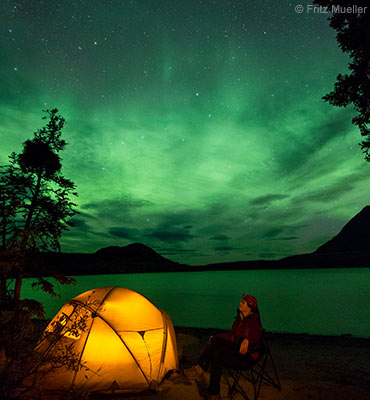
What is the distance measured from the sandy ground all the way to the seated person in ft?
1.43

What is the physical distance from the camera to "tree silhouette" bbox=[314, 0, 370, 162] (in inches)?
303

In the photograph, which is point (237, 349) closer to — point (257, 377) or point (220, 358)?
point (220, 358)

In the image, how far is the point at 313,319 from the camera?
Result: 22.9 metres

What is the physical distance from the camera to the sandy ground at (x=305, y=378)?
4.77 metres

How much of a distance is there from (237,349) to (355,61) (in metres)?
8.70

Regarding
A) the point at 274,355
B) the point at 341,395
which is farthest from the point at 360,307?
the point at 341,395


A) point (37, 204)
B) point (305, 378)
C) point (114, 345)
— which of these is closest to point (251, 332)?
point (305, 378)

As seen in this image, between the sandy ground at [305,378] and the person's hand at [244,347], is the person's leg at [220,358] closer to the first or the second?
the person's hand at [244,347]

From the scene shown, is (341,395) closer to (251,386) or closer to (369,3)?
(251,386)

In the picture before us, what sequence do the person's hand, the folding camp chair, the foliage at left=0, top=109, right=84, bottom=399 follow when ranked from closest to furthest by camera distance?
the person's hand < the folding camp chair < the foliage at left=0, top=109, right=84, bottom=399

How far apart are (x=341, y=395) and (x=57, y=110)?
451 inches

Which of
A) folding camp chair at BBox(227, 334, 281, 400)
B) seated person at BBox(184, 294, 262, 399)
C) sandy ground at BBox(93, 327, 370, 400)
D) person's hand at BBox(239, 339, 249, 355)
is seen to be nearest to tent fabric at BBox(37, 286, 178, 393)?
sandy ground at BBox(93, 327, 370, 400)

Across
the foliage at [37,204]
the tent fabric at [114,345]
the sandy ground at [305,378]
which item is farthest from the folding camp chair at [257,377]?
the foliage at [37,204]

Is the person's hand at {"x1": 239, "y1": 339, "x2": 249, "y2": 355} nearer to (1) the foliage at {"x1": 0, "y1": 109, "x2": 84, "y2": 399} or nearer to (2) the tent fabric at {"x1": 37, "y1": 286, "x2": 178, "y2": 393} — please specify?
(2) the tent fabric at {"x1": 37, "y1": 286, "x2": 178, "y2": 393}
